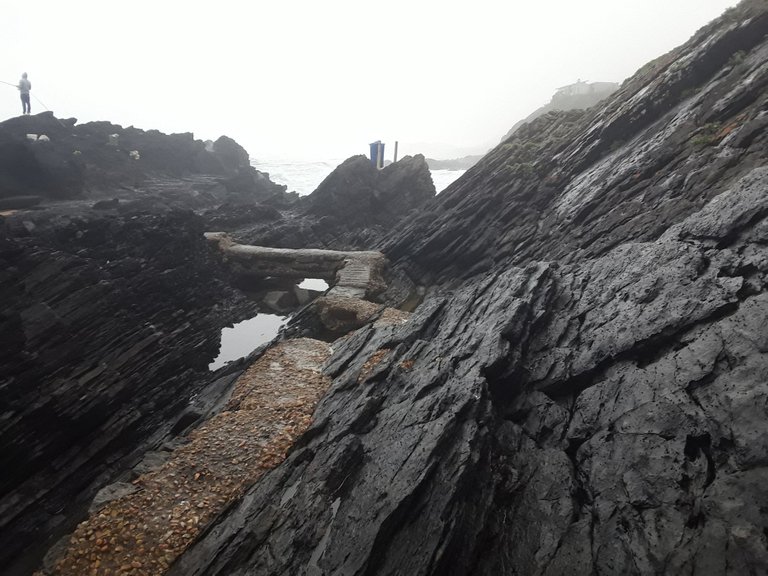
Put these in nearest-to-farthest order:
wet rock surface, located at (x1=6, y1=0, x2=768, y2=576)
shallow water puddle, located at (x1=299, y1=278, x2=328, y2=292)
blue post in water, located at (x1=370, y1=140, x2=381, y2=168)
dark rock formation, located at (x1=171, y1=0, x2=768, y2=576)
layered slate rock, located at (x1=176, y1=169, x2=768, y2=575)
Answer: layered slate rock, located at (x1=176, y1=169, x2=768, y2=575), dark rock formation, located at (x1=171, y1=0, x2=768, y2=576), wet rock surface, located at (x1=6, y1=0, x2=768, y2=576), shallow water puddle, located at (x1=299, y1=278, x2=328, y2=292), blue post in water, located at (x1=370, y1=140, x2=381, y2=168)

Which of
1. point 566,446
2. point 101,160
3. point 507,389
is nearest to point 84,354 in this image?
point 507,389

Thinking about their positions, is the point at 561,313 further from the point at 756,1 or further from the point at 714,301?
the point at 756,1

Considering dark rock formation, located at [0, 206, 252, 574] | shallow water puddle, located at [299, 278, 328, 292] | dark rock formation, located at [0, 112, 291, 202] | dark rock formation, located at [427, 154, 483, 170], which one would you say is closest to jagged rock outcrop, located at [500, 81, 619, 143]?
dark rock formation, located at [427, 154, 483, 170]

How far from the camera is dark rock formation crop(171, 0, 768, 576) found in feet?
19.1

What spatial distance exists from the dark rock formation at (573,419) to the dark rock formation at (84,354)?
258 inches

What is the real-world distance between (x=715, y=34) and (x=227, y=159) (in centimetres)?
5802

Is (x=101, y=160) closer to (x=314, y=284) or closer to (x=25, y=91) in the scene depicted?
(x=25, y=91)

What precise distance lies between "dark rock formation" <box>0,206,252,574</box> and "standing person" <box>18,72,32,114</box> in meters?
22.2

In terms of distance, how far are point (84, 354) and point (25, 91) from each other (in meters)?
35.9

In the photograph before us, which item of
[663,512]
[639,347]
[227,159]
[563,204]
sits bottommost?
[663,512]

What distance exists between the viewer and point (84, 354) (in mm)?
14281

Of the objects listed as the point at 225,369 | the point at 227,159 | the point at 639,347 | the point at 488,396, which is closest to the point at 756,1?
the point at 639,347

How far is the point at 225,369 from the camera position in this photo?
1602 centimetres

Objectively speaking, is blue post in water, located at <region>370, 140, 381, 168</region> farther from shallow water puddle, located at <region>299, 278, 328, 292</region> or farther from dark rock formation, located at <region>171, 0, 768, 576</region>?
dark rock formation, located at <region>171, 0, 768, 576</region>
